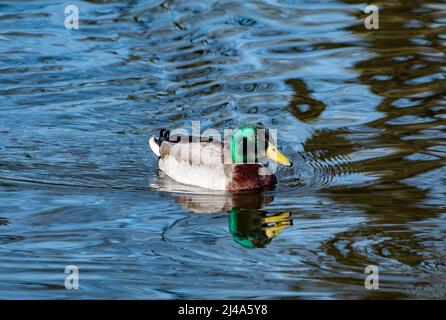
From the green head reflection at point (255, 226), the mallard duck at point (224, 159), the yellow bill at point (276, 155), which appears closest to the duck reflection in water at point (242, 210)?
the green head reflection at point (255, 226)

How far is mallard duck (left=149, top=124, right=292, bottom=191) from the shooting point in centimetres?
1170

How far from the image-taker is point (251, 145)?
11.8 meters

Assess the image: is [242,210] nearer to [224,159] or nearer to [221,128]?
[224,159]

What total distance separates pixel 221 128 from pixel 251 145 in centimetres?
146

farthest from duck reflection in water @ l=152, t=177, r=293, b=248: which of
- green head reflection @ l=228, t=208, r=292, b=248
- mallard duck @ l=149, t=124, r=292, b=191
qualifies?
mallard duck @ l=149, t=124, r=292, b=191

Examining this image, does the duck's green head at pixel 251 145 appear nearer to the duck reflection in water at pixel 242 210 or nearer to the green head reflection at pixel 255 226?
the duck reflection in water at pixel 242 210

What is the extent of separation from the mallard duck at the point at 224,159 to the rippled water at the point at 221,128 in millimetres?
220

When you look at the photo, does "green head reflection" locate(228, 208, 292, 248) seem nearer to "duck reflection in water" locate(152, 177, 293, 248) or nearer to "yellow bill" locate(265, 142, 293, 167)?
"duck reflection in water" locate(152, 177, 293, 248)

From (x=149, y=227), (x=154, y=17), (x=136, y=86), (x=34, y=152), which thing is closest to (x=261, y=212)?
(x=149, y=227)

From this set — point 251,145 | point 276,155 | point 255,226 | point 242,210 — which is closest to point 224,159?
point 251,145

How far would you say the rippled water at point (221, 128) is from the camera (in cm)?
881

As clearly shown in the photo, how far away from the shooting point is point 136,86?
48.2 ft

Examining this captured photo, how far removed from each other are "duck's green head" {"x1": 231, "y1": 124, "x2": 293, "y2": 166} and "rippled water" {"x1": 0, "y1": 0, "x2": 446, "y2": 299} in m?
0.40

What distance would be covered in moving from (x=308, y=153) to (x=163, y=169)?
1.70m
